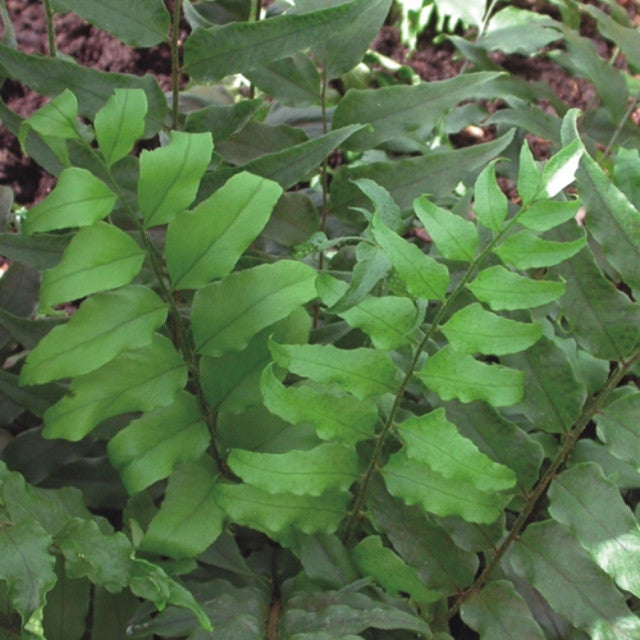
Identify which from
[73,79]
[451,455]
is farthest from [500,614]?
[73,79]

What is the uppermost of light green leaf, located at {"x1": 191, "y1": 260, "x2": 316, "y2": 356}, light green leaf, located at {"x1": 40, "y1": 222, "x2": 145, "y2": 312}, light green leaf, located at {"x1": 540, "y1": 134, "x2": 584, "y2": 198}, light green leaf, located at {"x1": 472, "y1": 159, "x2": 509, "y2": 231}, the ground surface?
light green leaf, located at {"x1": 540, "y1": 134, "x2": 584, "y2": 198}

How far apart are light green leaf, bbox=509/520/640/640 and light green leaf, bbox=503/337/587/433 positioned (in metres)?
0.10

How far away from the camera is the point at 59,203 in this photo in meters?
0.73

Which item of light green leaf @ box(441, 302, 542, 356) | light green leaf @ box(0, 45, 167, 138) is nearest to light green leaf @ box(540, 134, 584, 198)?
light green leaf @ box(441, 302, 542, 356)

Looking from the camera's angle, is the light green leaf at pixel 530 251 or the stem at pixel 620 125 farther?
the stem at pixel 620 125

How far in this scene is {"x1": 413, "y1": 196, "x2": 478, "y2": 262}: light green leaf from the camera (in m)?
0.69

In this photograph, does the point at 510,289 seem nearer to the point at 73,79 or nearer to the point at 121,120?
the point at 121,120

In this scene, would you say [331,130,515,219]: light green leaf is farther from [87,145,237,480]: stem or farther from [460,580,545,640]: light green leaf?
[460,580,545,640]: light green leaf

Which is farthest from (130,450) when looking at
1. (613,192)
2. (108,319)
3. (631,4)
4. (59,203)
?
(631,4)

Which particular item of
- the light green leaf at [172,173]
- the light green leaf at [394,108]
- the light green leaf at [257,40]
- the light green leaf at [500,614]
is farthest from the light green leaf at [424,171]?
the light green leaf at [500,614]

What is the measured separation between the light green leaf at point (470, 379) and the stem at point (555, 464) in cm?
14

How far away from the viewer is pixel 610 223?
791mm

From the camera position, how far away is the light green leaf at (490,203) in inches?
26.4

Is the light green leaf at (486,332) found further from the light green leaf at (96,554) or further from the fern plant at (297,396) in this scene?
the light green leaf at (96,554)
